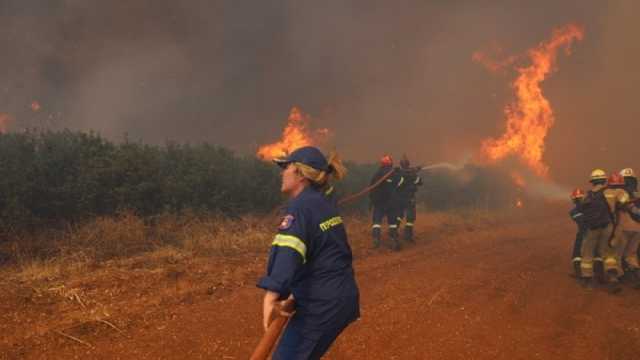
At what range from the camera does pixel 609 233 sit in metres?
8.80

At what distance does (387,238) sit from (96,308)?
321 inches

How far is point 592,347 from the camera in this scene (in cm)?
566

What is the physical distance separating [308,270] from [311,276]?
0.13 feet

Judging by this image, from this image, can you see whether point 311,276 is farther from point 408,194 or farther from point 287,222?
point 408,194

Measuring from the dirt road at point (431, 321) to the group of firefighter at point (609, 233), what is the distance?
44 cm

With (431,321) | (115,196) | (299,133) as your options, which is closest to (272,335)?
(431,321)

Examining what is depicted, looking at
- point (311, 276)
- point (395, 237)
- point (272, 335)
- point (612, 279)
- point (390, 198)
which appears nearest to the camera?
point (272, 335)

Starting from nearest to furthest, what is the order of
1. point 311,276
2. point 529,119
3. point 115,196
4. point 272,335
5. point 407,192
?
point 272,335
point 311,276
point 115,196
point 407,192
point 529,119

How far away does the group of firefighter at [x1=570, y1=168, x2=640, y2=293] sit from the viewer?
871 cm

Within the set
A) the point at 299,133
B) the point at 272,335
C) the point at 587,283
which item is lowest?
the point at 587,283

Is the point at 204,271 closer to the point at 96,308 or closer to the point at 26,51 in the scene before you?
the point at 96,308

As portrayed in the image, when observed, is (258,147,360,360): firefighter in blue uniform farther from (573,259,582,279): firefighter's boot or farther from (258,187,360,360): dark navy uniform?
(573,259,582,279): firefighter's boot

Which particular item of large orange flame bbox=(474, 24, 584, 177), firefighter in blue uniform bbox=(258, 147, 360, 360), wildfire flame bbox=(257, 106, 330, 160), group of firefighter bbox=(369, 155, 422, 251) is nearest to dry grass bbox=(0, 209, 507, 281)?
group of firefighter bbox=(369, 155, 422, 251)

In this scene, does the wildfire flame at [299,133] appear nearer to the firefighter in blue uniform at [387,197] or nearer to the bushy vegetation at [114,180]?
the bushy vegetation at [114,180]
